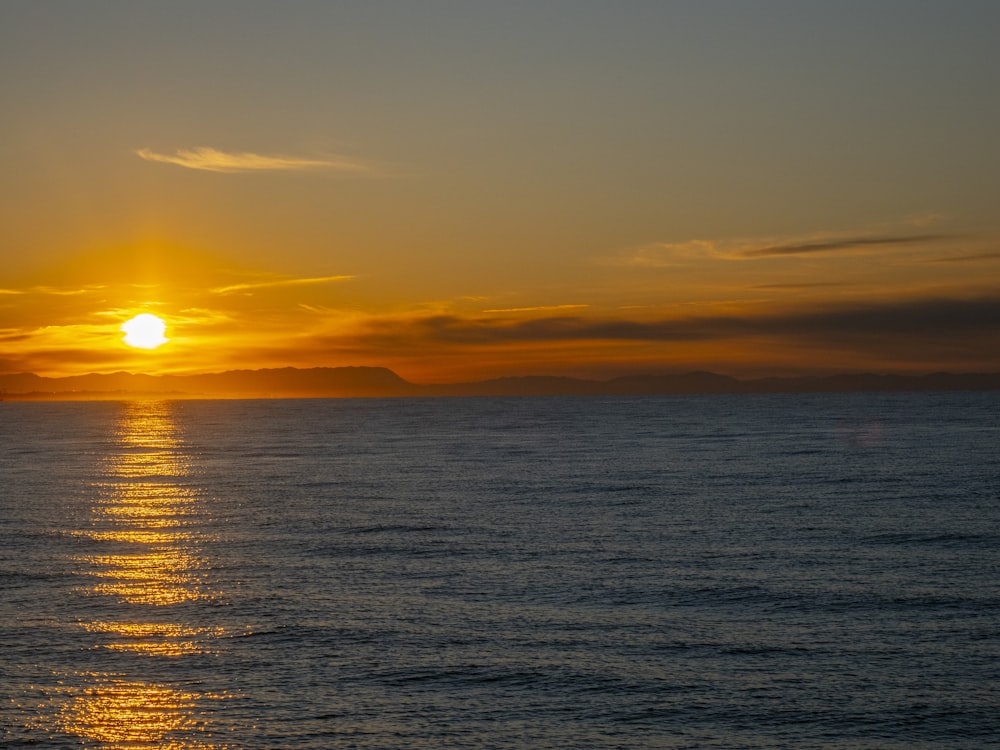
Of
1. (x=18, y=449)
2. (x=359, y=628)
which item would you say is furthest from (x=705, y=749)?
(x=18, y=449)

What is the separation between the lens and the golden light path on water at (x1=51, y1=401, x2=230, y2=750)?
65.9 ft

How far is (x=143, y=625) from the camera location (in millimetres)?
28078

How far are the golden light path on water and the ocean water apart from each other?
0.10m

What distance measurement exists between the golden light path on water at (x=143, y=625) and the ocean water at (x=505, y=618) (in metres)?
0.10

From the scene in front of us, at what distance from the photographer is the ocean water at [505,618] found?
2038cm

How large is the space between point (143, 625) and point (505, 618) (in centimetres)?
933

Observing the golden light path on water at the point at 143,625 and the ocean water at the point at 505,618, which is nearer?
the golden light path on water at the point at 143,625

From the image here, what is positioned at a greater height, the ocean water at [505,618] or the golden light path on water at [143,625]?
the golden light path on water at [143,625]

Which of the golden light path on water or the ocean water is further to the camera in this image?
the ocean water

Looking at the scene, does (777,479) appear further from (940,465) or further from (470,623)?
(470,623)

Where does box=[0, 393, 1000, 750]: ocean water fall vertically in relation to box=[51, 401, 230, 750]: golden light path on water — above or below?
below

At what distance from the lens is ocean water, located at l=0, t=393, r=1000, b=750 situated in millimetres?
20375

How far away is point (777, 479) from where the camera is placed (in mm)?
72375

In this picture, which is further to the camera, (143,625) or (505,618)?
(505,618)
